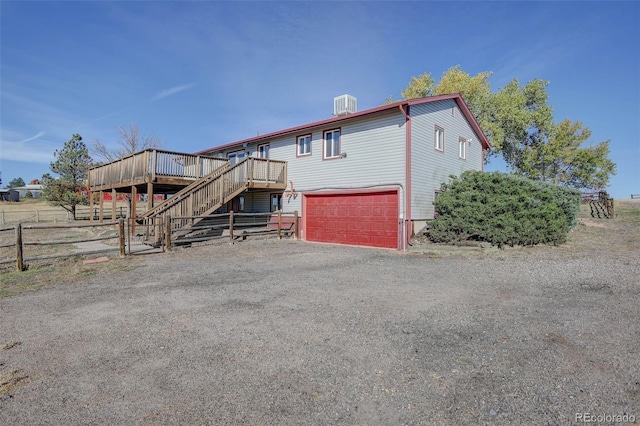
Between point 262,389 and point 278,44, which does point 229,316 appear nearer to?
point 262,389

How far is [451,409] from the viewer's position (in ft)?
8.65

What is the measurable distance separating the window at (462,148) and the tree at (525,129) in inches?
539

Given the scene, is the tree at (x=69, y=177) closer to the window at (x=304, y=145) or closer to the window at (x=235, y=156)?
the window at (x=235, y=156)

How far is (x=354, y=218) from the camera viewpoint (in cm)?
1388

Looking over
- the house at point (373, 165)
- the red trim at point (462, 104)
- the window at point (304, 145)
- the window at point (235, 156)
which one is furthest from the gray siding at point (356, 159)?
the window at point (235, 156)

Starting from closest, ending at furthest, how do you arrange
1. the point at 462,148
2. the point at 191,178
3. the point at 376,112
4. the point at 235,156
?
the point at 376,112, the point at 191,178, the point at 462,148, the point at 235,156

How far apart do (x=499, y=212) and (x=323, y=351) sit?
10597 mm

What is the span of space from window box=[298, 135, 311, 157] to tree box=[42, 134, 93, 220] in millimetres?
20007

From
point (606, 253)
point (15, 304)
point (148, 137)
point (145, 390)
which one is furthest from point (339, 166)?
point (148, 137)

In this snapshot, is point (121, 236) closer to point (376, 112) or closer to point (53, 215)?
point (376, 112)

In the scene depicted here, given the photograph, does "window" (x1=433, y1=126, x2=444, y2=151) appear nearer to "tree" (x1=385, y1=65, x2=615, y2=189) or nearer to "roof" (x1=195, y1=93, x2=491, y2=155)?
"roof" (x1=195, y1=93, x2=491, y2=155)

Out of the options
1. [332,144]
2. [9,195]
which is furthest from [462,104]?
[9,195]

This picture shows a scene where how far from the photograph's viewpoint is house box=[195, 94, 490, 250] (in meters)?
12.6

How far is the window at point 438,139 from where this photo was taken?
46.6 ft
